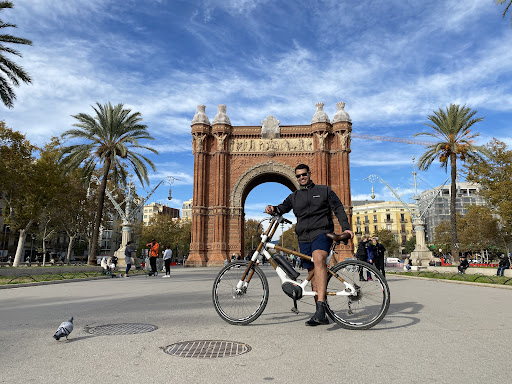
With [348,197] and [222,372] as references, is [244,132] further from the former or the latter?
[222,372]

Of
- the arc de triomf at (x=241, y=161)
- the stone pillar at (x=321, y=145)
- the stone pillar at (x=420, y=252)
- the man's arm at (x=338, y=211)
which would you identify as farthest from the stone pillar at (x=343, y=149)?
the man's arm at (x=338, y=211)

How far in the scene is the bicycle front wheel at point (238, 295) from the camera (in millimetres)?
4718

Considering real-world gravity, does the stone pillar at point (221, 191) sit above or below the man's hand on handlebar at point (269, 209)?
above

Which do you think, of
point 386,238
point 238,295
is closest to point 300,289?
point 238,295

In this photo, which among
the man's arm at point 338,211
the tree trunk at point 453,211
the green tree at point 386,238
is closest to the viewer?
the man's arm at point 338,211

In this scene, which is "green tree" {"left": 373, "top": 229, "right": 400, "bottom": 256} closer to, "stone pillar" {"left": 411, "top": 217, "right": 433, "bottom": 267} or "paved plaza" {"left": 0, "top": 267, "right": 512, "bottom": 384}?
"stone pillar" {"left": 411, "top": 217, "right": 433, "bottom": 267}

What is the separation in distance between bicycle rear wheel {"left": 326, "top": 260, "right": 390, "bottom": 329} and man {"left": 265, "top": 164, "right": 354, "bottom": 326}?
0.14 meters

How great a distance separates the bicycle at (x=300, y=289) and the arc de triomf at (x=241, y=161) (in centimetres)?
3110

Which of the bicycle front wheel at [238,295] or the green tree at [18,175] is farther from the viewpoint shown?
the green tree at [18,175]

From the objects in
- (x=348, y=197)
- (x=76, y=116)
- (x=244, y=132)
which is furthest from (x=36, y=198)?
(x=348, y=197)

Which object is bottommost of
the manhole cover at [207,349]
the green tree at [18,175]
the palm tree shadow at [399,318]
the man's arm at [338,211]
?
the palm tree shadow at [399,318]

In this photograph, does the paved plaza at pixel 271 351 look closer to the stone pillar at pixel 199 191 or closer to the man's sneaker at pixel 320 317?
the man's sneaker at pixel 320 317

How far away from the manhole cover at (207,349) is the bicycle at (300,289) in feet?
3.31

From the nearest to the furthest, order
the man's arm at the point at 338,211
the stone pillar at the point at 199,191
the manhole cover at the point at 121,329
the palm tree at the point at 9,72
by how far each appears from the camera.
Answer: the manhole cover at the point at 121,329, the man's arm at the point at 338,211, the palm tree at the point at 9,72, the stone pillar at the point at 199,191
